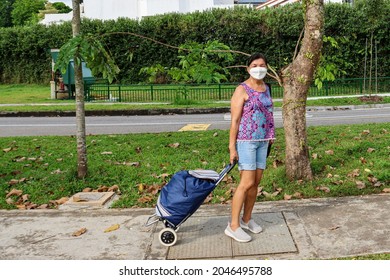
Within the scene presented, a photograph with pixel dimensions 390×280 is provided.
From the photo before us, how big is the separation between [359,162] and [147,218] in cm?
345

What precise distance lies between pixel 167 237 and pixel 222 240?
540 millimetres

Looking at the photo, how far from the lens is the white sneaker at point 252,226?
5.46 metres

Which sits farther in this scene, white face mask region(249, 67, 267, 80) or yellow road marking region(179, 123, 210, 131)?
yellow road marking region(179, 123, 210, 131)

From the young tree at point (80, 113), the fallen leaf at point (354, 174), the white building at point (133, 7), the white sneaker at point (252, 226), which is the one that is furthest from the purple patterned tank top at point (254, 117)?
the white building at point (133, 7)

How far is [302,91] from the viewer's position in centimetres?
719

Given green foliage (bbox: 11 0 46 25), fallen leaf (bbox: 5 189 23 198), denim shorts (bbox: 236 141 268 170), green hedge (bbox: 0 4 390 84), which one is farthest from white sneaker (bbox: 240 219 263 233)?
green foliage (bbox: 11 0 46 25)

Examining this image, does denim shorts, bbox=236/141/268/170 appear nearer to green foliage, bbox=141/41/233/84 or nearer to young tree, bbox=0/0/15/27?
green foliage, bbox=141/41/233/84

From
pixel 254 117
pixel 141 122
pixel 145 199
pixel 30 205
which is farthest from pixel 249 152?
pixel 141 122

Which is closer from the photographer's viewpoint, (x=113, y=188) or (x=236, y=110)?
(x=236, y=110)

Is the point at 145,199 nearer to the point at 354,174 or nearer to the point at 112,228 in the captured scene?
the point at 112,228

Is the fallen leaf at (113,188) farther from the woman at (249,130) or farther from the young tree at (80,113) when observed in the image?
Result: the woman at (249,130)

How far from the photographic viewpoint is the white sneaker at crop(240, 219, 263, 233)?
5457 mm

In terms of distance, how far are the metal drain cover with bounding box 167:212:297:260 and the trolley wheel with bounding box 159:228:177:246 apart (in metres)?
0.06

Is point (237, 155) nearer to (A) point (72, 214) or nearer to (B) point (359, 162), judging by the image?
(A) point (72, 214)
